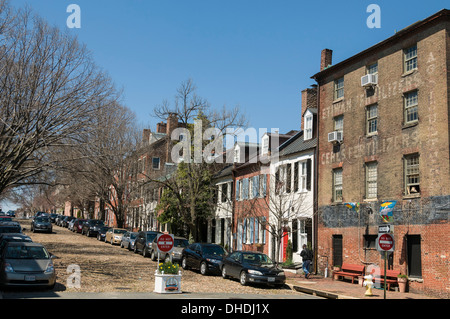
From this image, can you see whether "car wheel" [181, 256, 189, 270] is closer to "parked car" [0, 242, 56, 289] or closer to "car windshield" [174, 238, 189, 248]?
"car windshield" [174, 238, 189, 248]

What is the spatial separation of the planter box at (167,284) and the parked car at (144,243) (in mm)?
13900

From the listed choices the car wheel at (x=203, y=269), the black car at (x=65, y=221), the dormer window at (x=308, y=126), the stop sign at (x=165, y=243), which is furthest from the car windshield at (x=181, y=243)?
the black car at (x=65, y=221)

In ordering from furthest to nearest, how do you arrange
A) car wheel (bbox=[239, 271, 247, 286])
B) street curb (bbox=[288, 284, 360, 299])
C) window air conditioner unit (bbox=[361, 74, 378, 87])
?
window air conditioner unit (bbox=[361, 74, 378, 87]), car wheel (bbox=[239, 271, 247, 286]), street curb (bbox=[288, 284, 360, 299])

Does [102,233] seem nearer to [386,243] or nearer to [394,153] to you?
[394,153]

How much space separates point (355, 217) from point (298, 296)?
754cm

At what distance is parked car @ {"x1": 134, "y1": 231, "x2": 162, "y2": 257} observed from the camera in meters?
31.1

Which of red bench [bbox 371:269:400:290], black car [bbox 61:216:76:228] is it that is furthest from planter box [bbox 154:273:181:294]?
black car [bbox 61:216:76:228]

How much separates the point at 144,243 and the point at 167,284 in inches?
598

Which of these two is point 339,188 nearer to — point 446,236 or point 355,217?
point 355,217

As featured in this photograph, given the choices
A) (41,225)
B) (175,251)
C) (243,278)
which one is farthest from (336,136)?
(41,225)

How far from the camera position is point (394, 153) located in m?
22.7

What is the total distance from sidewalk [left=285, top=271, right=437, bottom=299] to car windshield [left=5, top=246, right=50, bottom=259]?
35.5 feet

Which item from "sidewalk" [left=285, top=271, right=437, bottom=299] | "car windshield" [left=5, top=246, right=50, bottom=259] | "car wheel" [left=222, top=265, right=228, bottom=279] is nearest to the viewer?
"car windshield" [left=5, top=246, right=50, bottom=259]

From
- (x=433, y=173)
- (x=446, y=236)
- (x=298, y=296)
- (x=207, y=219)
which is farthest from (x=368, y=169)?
(x=207, y=219)
